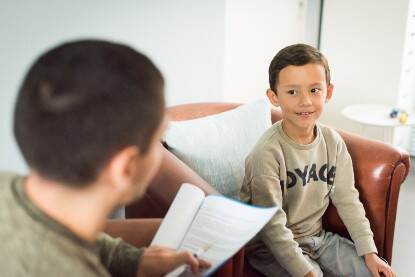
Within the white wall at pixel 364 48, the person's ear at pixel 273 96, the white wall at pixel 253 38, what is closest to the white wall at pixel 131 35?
the white wall at pixel 253 38

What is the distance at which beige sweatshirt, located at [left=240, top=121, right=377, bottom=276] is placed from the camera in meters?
Result: 1.26

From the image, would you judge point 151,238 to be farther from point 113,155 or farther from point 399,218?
point 399,218

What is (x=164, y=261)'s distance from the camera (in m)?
0.93

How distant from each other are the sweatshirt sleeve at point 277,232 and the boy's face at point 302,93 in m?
0.21

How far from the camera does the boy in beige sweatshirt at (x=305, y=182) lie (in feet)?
4.31

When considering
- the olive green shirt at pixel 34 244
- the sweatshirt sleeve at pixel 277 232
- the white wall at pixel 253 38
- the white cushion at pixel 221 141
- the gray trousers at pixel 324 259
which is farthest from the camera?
the white wall at pixel 253 38

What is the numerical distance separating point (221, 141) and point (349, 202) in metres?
0.50

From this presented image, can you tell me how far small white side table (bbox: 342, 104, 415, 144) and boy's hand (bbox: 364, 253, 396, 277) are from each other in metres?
1.13

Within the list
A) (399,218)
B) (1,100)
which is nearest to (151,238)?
(1,100)

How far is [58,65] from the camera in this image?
0.60m

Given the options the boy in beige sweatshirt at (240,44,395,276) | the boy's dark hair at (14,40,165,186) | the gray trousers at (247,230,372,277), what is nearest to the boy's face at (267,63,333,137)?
the boy in beige sweatshirt at (240,44,395,276)

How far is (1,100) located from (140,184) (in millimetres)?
894

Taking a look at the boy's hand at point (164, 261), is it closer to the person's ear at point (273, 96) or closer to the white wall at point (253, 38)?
the person's ear at point (273, 96)

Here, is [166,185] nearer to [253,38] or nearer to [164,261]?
[164,261]
